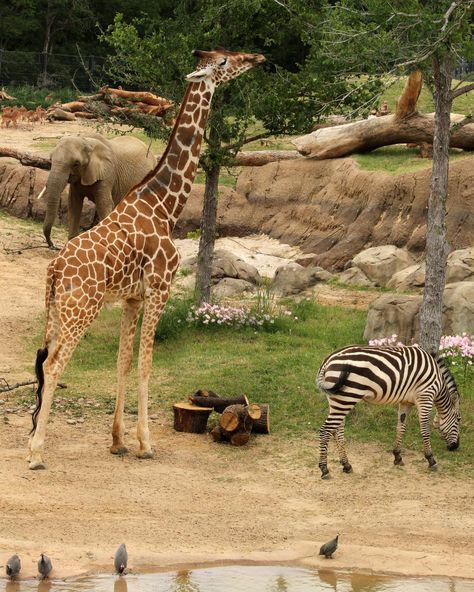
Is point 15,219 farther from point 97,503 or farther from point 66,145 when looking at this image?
point 97,503

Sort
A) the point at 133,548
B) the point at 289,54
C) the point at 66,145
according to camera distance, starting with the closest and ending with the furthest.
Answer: the point at 133,548 → the point at 66,145 → the point at 289,54

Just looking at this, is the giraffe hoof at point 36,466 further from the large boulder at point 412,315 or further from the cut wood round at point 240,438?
the large boulder at point 412,315

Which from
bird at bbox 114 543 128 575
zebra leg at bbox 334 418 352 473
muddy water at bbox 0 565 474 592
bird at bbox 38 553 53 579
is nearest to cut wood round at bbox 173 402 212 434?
zebra leg at bbox 334 418 352 473

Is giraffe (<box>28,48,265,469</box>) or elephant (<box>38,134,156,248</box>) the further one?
elephant (<box>38,134,156,248</box>)

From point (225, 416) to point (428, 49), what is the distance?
456cm

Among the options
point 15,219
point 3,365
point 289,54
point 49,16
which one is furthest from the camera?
point 49,16

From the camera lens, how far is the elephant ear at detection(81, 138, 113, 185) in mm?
20500

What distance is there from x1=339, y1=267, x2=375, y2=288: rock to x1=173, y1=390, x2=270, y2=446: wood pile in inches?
282

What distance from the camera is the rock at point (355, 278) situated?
2070cm

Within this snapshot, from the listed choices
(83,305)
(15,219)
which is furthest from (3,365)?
(15,219)

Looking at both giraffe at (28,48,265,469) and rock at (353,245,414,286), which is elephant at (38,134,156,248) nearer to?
rock at (353,245,414,286)

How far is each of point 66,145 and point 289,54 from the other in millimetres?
24644

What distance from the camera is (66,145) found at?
20.1 meters

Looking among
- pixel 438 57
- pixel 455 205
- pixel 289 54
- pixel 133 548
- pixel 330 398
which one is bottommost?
pixel 133 548
